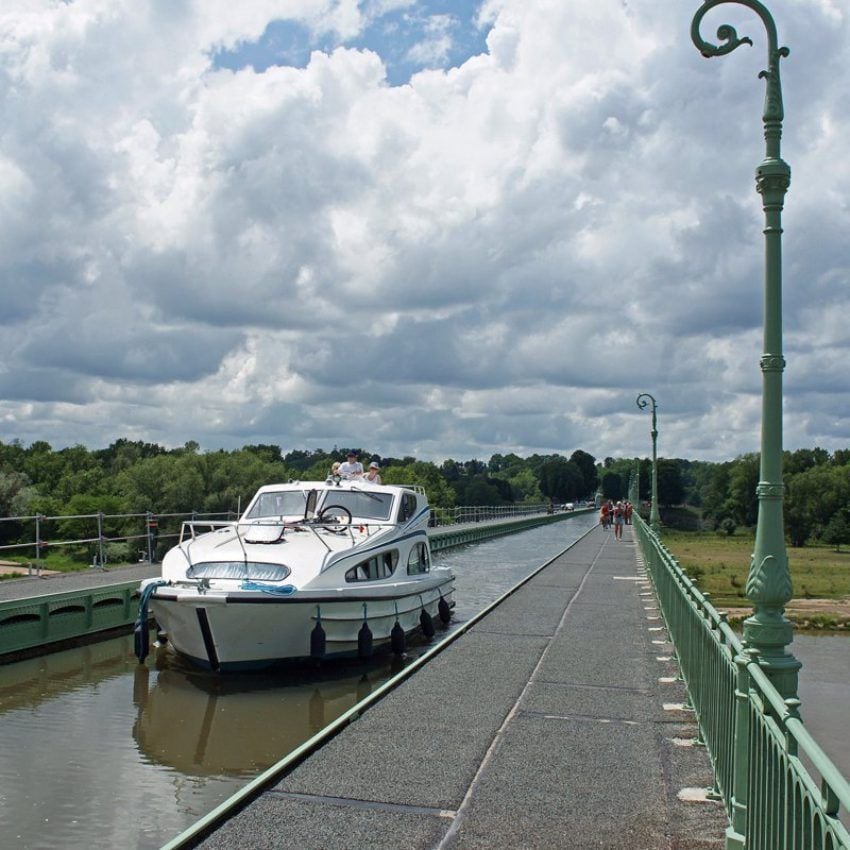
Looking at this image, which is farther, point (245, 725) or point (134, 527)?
point (134, 527)

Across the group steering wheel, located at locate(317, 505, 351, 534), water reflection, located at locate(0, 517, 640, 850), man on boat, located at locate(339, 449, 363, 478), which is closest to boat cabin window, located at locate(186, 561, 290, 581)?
water reflection, located at locate(0, 517, 640, 850)

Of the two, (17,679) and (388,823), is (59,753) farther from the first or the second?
(388,823)

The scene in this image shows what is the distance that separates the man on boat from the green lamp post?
13652 mm

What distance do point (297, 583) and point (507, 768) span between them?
24.4 feet

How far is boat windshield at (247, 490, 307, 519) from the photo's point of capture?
18.5 meters

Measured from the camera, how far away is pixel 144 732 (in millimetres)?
12070

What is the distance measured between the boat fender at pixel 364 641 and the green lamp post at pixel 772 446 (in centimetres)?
941

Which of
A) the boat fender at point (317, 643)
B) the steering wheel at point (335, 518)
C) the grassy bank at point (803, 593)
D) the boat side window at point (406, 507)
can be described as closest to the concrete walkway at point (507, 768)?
the boat fender at point (317, 643)

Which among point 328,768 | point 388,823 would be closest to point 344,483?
point 328,768

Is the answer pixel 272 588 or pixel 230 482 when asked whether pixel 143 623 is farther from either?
pixel 230 482

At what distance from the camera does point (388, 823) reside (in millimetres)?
6562

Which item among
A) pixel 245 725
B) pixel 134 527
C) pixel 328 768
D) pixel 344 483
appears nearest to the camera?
pixel 328 768

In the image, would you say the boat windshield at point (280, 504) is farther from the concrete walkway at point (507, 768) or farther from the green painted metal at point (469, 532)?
the green painted metal at point (469, 532)

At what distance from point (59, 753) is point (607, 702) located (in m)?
5.73
